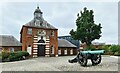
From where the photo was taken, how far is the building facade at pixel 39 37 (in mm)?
35625

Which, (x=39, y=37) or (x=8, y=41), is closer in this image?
(x=8, y=41)

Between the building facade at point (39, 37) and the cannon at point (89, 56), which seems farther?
the building facade at point (39, 37)

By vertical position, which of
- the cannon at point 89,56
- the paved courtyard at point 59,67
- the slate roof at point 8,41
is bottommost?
the paved courtyard at point 59,67

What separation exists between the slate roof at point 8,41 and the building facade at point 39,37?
182cm

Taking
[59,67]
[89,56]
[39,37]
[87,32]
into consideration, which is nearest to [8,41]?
[39,37]

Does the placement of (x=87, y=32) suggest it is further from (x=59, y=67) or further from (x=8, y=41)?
(x=59, y=67)

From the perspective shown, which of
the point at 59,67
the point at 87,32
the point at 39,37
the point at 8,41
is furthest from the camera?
the point at 87,32

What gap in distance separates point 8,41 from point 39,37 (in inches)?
233

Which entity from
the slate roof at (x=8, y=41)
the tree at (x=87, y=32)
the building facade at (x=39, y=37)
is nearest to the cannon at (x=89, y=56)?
the building facade at (x=39, y=37)

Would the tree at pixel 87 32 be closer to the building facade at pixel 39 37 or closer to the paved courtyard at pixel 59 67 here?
the building facade at pixel 39 37

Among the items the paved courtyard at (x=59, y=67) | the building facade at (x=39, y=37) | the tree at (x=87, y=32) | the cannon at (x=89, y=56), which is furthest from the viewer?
the tree at (x=87, y=32)

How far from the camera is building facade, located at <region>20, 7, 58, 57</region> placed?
117ft

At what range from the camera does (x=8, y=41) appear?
36.5 metres

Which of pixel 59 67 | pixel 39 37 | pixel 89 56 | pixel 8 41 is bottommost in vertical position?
pixel 59 67
